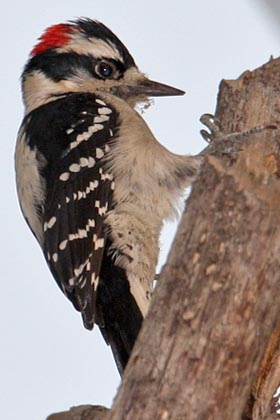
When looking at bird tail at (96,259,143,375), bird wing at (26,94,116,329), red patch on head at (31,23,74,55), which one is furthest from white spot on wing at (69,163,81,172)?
red patch on head at (31,23,74,55)

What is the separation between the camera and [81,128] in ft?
8.85

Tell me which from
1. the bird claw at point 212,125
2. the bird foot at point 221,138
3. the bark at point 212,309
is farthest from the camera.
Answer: the bird claw at point 212,125

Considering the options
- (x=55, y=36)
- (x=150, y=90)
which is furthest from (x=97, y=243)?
(x=55, y=36)

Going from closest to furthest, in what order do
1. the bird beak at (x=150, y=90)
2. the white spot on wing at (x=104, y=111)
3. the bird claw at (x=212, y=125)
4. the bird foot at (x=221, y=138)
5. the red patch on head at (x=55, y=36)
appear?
the bird foot at (x=221, y=138), the bird claw at (x=212, y=125), the white spot on wing at (x=104, y=111), the bird beak at (x=150, y=90), the red patch on head at (x=55, y=36)

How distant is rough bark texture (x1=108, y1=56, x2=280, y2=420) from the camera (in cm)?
165

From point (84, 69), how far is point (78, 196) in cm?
68

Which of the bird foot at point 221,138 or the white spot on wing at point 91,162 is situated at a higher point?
the white spot on wing at point 91,162

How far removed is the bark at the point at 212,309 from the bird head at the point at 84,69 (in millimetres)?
1254

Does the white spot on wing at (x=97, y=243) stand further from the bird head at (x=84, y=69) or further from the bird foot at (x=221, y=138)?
the bird head at (x=84, y=69)

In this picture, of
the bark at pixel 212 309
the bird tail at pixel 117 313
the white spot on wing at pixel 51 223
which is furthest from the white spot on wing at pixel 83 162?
the bark at pixel 212 309

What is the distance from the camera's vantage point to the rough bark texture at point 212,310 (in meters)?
1.65

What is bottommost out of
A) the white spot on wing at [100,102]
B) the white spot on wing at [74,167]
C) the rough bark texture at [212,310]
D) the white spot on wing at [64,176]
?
the rough bark texture at [212,310]

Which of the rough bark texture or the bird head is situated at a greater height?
the bird head

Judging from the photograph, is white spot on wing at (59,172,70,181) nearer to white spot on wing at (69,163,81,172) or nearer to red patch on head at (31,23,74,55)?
white spot on wing at (69,163,81,172)
